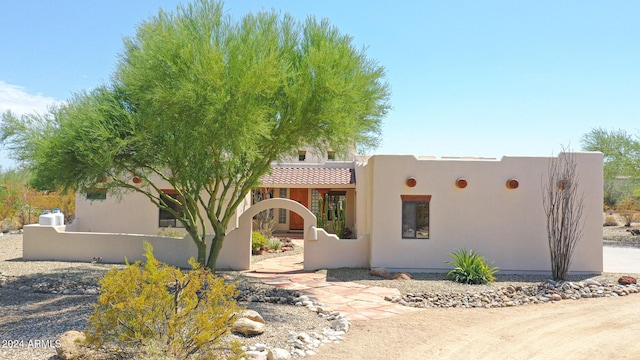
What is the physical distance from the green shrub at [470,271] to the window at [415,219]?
1334 mm

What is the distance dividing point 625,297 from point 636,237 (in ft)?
60.5

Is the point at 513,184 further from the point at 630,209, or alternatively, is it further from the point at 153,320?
the point at 630,209

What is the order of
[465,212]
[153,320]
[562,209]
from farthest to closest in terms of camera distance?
[465,212] → [562,209] → [153,320]

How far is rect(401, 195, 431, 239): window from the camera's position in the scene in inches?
542

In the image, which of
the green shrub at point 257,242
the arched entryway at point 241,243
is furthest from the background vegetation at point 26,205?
the arched entryway at point 241,243

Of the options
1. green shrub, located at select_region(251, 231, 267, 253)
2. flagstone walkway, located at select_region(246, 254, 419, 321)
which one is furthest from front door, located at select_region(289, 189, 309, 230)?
flagstone walkway, located at select_region(246, 254, 419, 321)

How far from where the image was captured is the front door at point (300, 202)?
26562mm

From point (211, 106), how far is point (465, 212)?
28.2 ft

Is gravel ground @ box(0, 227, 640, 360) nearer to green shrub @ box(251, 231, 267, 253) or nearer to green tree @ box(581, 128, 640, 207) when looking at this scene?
green shrub @ box(251, 231, 267, 253)

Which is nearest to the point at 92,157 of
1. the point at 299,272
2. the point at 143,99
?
the point at 143,99

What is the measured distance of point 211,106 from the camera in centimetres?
849

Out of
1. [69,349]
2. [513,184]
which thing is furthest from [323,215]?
[69,349]

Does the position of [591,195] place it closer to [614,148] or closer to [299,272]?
[299,272]

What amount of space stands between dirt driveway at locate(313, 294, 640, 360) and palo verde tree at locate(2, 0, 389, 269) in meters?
4.26
